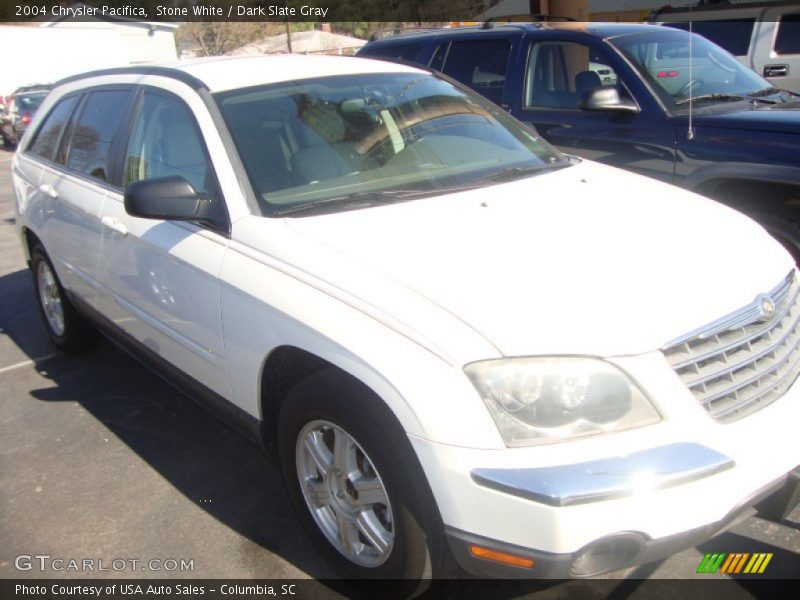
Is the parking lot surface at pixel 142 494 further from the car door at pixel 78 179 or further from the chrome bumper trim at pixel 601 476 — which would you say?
the chrome bumper trim at pixel 601 476

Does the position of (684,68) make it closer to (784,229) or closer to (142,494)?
(784,229)

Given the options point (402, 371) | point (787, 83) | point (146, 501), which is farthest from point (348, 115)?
point (787, 83)

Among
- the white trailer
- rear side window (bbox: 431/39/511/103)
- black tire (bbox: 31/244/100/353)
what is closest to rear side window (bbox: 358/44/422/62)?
rear side window (bbox: 431/39/511/103)

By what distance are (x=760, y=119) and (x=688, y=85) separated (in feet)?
2.60

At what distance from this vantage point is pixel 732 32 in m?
9.83

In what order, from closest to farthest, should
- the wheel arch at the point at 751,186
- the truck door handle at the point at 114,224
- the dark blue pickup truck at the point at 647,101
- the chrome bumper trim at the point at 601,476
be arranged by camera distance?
1. the chrome bumper trim at the point at 601,476
2. the truck door handle at the point at 114,224
3. the wheel arch at the point at 751,186
4. the dark blue pickup truck at the point at 647,101

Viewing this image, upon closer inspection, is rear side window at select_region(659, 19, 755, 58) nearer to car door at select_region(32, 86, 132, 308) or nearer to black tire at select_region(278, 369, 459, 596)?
car door at select_region(32, 86, 132, 308)

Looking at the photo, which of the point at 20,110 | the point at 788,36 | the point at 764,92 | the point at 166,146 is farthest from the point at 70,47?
the point at 166,146

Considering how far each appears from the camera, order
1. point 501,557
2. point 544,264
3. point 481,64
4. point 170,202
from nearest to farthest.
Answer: point 501,557
point 544,264
point 170,202
point 481,64

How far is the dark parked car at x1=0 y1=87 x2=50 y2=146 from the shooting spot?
20014 mm

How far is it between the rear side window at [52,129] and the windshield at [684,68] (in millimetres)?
3598

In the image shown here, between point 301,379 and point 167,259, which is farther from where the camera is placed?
point 167,259

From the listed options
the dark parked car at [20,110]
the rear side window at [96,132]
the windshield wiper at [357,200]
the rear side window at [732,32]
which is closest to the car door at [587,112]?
the windshield wiper at [357,200]

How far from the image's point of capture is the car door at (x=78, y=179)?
409cm
